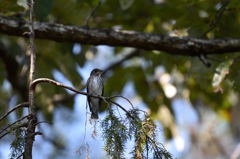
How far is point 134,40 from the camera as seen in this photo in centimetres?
484

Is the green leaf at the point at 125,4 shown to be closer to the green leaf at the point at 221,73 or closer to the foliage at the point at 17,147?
the green leaf at the point at 221,73

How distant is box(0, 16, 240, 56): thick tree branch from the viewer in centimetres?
469

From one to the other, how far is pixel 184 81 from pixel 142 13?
1.21 m

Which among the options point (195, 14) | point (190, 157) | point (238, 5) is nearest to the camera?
point (238, 5)

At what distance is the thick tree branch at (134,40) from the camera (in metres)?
4.69

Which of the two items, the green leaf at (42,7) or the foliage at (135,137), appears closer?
the foliage at (135,137)

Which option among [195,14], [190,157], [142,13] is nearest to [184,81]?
[142,13]

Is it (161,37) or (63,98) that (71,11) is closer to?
(161,37)

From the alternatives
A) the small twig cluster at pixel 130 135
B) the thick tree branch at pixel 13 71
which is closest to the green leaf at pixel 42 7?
the thick tree branch at pixel 13 71

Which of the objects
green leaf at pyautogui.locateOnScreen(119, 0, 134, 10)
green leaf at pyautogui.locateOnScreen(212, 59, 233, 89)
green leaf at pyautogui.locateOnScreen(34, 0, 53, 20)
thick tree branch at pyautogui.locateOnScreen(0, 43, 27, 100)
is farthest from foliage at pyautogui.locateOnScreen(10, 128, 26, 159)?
thick tree branch at pyautogui.locateOnScreen(0, 43, 27, 100)

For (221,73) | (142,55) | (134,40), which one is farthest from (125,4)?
(142,55)

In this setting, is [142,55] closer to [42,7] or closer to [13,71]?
[13,71]

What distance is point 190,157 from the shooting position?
10602 millimetres

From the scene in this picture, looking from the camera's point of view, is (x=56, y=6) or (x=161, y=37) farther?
(x=56, y=6)
